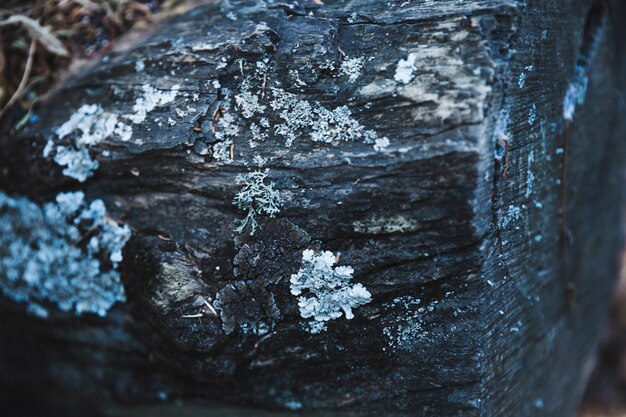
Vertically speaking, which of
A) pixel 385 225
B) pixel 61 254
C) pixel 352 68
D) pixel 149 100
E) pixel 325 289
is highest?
pixel 352 68

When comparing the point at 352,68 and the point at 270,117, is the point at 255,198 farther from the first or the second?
the point at 352,68

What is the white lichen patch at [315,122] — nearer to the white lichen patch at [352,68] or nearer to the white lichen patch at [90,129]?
the white lichen patch at [352,68]

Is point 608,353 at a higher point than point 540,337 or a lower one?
lower

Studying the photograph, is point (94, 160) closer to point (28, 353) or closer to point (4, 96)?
point (4, 96)

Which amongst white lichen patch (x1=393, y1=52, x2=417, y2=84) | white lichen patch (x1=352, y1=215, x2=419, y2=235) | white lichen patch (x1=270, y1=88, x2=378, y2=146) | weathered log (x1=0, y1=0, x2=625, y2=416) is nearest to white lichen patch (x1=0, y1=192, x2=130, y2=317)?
weathered log (x1=0, y1=0, x2=625, y2=416)

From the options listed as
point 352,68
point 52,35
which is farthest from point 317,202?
point 52,35

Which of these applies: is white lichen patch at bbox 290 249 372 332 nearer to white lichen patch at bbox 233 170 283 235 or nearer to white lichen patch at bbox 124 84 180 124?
white lichen patch at bbox 233 170 283 235

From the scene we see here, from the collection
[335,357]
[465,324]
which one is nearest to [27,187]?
[335,357]
